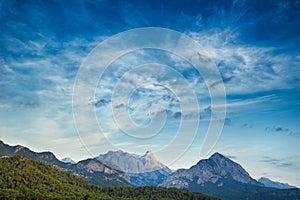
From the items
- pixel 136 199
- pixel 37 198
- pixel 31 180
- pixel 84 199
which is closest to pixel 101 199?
pixel 84 199

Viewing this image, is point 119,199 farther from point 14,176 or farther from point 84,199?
point 14,176

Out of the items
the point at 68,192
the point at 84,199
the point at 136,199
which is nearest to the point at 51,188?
the point at 68,192

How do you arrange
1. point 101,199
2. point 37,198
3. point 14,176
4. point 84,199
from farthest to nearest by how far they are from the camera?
point 14,176
point 101,199
point 84,199
point 37,198

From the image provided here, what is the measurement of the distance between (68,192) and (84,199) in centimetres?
3152

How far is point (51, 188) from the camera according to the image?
19675cm

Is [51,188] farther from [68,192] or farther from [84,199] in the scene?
[84,199]

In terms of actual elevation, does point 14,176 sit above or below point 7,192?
above

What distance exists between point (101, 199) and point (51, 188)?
37.8m

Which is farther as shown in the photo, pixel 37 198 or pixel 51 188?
pixel 51 188

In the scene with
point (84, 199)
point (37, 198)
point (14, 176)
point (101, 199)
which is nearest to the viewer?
point (37, 198)

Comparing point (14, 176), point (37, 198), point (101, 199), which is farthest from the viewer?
point (14, 176)

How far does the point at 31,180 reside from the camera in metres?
199

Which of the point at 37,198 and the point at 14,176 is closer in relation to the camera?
the point at 37,198

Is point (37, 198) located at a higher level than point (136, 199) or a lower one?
lower
